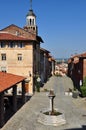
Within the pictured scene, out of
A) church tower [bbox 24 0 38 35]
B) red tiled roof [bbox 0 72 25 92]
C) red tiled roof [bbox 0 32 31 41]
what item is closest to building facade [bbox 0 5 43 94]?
red tiled roof [bbox 0 32 31 41]

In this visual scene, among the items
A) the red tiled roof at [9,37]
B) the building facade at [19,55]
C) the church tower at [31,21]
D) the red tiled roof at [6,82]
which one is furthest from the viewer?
the church tower at [31,21]

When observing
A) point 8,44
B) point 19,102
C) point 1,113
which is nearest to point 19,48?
point 8,44

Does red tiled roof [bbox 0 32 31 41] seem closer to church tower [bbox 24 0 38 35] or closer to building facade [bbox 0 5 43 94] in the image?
building facade [bbox 0 5 43 94]

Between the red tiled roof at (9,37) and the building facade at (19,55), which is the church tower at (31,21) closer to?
the red tiled roof at (9,37)

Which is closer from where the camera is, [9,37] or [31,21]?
[9,37]

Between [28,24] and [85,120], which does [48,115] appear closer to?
[85,120]

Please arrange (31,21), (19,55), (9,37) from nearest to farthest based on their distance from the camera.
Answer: (19,55), (9,37), (31,21)

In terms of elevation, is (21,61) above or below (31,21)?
below

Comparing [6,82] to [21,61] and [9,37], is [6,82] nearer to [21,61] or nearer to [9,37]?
[21,61]

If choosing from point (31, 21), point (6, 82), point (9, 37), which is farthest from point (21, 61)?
point (6, 82)

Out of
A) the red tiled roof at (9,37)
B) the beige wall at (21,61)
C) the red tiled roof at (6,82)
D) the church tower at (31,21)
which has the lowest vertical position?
the red tiled roof at (6,82)

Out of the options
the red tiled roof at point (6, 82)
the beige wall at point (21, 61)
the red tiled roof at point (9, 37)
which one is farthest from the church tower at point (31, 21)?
the red tiled roof at point (6, 82)

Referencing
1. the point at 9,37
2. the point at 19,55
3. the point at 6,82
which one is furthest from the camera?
the point at 9,37

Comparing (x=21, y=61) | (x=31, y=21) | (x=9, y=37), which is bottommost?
(x=21, y=61)
